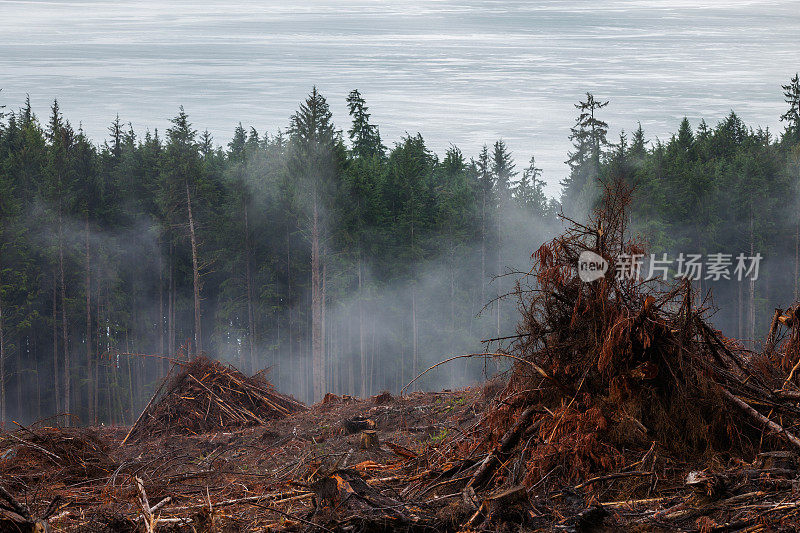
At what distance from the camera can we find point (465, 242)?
50438 mm

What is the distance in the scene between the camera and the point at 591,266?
6.46 meters

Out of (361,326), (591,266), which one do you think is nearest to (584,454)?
(591,266)

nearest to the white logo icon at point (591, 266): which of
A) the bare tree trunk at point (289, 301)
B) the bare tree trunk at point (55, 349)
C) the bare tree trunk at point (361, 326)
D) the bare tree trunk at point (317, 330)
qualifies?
the bare tree trunk at point (317, 330)

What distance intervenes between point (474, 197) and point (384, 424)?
40071 millimetres

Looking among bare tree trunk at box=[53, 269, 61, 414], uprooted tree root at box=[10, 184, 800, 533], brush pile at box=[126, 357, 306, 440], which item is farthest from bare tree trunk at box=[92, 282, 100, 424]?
uprooted tree root at box=[10, 184, 800, 533]

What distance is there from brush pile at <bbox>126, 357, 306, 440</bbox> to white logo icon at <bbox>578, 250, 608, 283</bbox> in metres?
10.5

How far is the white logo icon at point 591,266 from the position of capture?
6.39 metres

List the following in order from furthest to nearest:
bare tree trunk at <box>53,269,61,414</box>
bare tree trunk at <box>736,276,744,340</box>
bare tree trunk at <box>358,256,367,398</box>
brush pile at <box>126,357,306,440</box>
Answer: bare tree trunk at <box>736,276,744,340</box> → bare tree trunk at <box>358,256,367,398</box> → bare tree trunk at <box>53,269,61,414</box> → brush pile at <box>126,357,306,440</box>

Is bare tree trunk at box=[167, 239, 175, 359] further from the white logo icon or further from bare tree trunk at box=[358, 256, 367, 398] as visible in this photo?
the white logo icon

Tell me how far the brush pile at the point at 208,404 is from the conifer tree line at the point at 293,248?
2168 centimetres

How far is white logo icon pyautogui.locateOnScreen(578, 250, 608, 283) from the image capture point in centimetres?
639

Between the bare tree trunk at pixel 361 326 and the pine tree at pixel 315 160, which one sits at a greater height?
the pine tree at pixel 315 160

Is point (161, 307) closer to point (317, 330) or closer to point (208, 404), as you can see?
point (317, 330)

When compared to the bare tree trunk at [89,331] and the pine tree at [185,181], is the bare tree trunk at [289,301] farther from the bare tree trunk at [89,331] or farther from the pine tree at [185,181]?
the bare tree trunk at [89,331]
